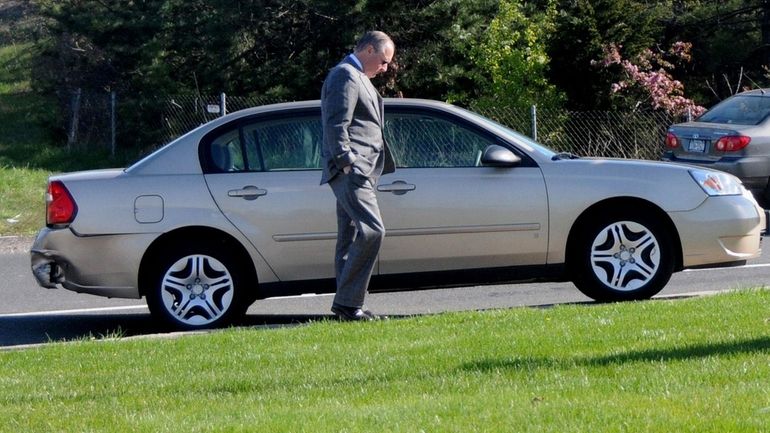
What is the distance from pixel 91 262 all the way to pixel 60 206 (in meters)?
0.44

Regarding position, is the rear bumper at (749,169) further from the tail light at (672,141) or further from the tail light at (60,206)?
the tail light at (60,206)

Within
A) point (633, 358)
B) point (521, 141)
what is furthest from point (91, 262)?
point (633, 358)

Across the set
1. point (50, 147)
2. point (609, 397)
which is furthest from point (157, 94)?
point (609, 397)

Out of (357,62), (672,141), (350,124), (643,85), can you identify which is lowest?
(672,141)

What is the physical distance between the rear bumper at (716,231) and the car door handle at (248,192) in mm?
2813

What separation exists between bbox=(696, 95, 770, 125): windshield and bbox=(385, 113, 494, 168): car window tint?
751 cm

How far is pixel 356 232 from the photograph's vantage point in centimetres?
807

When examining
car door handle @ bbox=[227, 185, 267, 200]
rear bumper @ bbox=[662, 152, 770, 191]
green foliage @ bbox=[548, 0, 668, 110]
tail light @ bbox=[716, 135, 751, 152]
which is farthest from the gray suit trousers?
green foliage @ bbox=[548, 0, 668, 110]

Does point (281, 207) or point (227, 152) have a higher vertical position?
point (227, 152)

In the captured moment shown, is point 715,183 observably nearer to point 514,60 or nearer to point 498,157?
point 498,157

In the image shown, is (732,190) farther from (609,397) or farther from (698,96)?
(698,96)

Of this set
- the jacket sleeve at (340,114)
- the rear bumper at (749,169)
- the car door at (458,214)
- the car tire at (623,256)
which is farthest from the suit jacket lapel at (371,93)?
the rear bumper at (749,169)

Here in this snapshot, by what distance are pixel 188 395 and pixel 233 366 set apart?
2.41 feet

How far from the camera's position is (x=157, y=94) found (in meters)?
27.1
